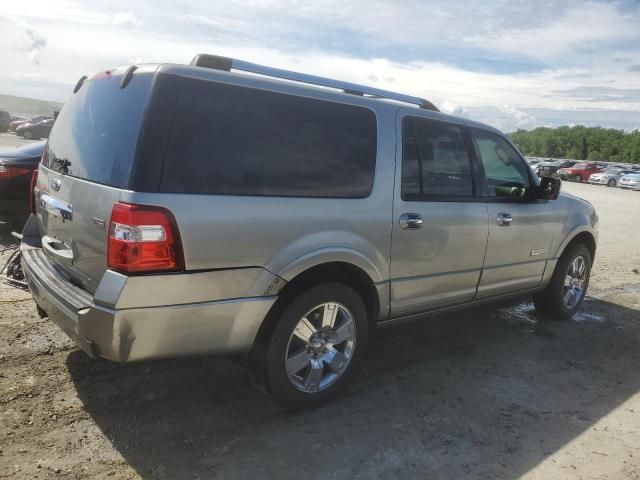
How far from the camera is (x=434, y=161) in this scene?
374 centimetres

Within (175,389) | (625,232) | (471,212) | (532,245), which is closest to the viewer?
(175,389)

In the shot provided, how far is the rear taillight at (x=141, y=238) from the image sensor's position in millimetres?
2416

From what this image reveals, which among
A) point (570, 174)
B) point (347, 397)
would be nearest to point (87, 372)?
point (347, 397)

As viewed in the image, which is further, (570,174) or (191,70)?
(570,174)

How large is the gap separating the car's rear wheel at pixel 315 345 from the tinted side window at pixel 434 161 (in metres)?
0.85

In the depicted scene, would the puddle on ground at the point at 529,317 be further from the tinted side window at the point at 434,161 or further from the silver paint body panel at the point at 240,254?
the tinted side window at the point at 434,161

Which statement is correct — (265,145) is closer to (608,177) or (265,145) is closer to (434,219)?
(434,219)

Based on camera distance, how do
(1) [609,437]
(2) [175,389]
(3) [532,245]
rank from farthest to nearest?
(3) [532,245], (2) [175,389], (1) [609,437]

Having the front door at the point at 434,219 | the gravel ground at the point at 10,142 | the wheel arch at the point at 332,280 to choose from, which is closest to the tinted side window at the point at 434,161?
the front door at the point at 434,219

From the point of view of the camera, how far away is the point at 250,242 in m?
2.73

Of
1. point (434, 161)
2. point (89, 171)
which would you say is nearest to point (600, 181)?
point (434, 161)

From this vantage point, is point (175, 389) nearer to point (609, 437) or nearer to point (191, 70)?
point (191, 70)

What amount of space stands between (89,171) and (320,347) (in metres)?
1.65

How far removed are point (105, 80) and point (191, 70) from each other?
707 millimetres
